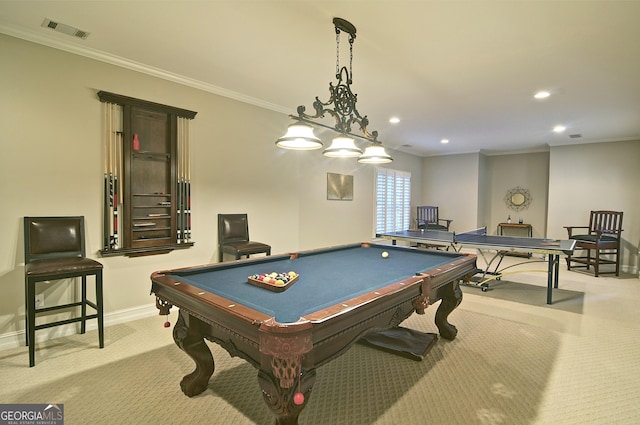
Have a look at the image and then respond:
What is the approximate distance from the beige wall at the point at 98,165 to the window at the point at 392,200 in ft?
8.99

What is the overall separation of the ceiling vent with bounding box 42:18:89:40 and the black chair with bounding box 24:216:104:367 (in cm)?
157

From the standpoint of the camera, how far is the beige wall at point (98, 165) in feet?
8.71

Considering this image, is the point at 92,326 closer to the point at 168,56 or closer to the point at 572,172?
the point at 168,56

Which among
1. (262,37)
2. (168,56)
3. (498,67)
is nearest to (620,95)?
(498,67)

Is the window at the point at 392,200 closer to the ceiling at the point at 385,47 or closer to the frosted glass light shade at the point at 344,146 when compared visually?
the ceiling at the point at 385,47

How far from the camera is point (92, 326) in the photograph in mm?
3086

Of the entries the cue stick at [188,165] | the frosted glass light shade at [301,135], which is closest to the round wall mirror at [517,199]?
the frosted glass light shade at [301,135]

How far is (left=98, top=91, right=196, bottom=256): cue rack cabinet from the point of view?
3121mm

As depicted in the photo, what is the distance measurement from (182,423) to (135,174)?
2.45 m

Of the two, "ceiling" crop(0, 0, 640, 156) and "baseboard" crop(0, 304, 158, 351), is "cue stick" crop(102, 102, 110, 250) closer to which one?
"ceiling" crop(0, 0, 640, 156)

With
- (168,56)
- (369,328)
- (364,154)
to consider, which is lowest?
(369,328)

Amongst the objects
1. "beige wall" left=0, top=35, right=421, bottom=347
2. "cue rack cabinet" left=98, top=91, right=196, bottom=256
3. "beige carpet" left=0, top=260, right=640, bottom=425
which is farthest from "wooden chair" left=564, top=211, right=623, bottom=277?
"cue rack cabinet" left=98, top=91, right=196, bottom=256

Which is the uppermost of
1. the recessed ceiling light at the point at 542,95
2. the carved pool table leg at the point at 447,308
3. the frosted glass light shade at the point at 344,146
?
the recessed ceiling light at the point at 542,95

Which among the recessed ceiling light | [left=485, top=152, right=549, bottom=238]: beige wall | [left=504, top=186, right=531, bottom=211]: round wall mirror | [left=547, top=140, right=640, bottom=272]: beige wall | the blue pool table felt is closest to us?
the blue pool table felt
